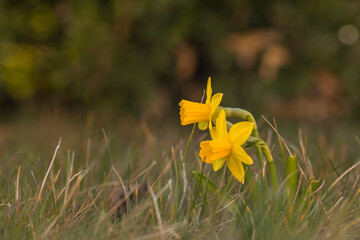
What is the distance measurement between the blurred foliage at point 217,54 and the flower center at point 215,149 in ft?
9.93

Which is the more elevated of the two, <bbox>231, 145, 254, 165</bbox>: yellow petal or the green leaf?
<bbox>231, 145, 254, 165</bbox>: yellow petal

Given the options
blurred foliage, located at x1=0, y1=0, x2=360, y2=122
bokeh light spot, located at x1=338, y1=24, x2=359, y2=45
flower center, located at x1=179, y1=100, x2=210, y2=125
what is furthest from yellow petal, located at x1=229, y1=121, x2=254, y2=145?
bokeh light spot, located at x1=338, y1=24, x2=359, y2=45

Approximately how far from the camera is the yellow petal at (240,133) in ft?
4.32

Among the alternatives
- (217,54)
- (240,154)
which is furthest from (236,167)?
(217,54)

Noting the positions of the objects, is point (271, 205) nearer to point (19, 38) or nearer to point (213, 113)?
point (213, 113)

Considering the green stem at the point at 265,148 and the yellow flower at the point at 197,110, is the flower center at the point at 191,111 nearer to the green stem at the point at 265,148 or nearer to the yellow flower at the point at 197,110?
the yellow flower at the point at 197,110

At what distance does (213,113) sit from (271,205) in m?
0.32

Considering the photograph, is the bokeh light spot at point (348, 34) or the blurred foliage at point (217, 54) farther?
the bokeh light spot at point (348, 34)

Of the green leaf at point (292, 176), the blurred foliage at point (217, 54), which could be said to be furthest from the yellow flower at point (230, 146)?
the blurred foliage at point (217, 54)

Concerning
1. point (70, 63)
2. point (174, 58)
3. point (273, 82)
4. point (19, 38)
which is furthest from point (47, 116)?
point (273, 82)

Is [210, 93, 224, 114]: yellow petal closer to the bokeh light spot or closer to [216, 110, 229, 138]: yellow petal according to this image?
[216, 110, 229, 138]: yellow petal

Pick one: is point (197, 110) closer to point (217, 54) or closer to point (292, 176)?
point (292, 176)

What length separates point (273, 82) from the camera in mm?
4574

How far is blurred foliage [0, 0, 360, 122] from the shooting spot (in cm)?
439
